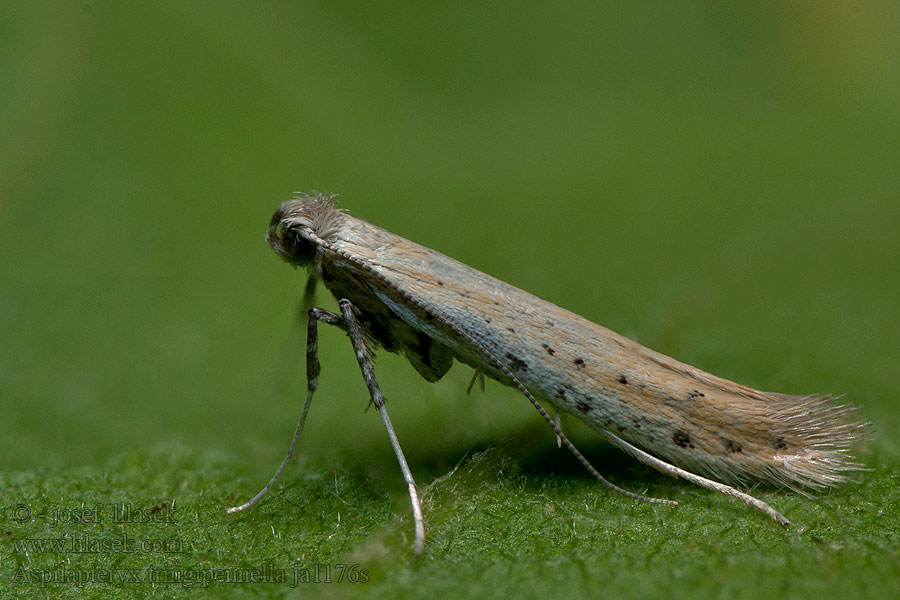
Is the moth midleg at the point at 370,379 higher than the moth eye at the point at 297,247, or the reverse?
the moth eye at the point at 297,247

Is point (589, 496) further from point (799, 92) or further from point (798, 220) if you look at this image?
point (799, 92)

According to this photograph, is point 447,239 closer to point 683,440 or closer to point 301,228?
point 301,228

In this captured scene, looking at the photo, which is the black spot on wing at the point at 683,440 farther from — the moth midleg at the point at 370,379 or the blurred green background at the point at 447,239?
the moth midleg at the point at 370,379

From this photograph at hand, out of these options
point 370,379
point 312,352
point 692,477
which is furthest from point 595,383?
point 312,352

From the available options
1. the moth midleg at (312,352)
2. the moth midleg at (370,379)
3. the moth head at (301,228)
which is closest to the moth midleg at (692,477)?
the moth midleg at (370,379)

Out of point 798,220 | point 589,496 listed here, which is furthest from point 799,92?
point 589,496

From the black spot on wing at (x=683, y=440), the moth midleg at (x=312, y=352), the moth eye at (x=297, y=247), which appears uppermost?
the moth eye at (x=297, y=247)

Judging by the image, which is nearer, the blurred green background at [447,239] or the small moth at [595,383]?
the blurred green background at [447,239]

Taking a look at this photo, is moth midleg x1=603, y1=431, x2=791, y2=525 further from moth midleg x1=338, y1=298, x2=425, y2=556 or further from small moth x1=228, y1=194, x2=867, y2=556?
moth midleg x1=338, y1=298, x2=425, y2=556
